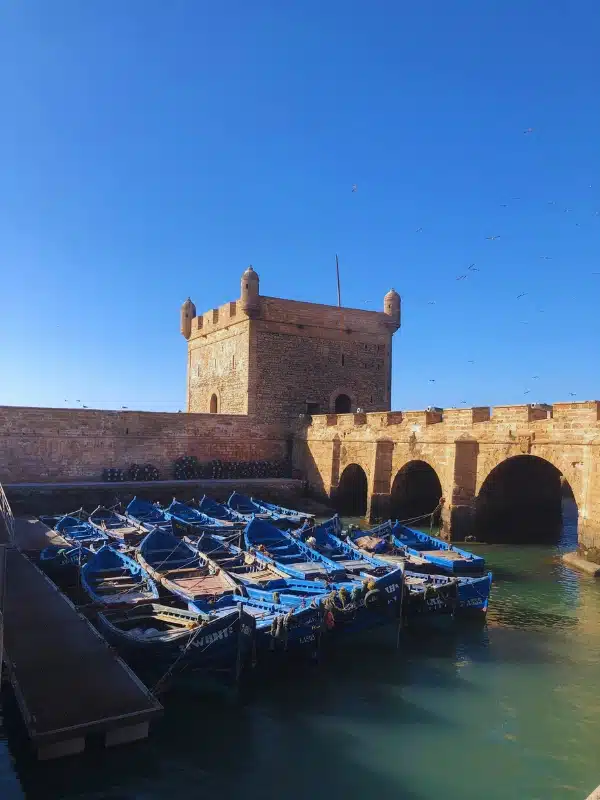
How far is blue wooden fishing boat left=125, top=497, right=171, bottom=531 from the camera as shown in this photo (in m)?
17.7

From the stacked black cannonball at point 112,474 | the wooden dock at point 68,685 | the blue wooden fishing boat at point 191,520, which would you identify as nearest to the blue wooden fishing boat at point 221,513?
the blue wooden fishing boat at point 191,520

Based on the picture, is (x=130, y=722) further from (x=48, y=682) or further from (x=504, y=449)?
(x=504, y=449)

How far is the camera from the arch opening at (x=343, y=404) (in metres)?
31.6

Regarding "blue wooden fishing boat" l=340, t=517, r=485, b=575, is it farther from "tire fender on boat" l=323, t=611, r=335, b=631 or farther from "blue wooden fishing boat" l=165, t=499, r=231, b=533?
"tire fender on boat" l=323, t=611, r=335, b=631

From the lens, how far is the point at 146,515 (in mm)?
19359

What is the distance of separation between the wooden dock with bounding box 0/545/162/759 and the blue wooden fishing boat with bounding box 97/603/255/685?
314mm

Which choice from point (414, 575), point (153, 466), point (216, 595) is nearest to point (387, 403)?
point (153, 466)

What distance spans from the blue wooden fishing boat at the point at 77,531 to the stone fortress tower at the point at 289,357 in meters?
11.7

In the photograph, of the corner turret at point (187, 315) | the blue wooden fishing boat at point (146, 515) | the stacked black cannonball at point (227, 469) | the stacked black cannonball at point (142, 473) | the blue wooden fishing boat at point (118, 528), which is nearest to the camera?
the blue wooden fishing boat at point (118, 528)

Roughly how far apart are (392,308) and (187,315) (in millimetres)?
11431

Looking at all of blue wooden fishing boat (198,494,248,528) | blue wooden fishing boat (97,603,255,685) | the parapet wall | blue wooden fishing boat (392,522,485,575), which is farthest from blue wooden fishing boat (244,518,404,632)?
the parapet wall

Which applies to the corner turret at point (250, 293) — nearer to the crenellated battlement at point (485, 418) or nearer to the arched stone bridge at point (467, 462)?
the arched stone bridge at point (467, 462)

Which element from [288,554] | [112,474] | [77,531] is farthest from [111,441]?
[288,554]

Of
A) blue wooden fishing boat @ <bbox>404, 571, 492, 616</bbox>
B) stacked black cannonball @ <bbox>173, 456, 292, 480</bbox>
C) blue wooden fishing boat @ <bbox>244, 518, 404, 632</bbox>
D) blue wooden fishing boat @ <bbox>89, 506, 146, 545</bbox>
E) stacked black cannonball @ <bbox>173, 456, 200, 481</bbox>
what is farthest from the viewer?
stacked black cannonball @ <bbox>173, 456, 292, 480</bbox>
